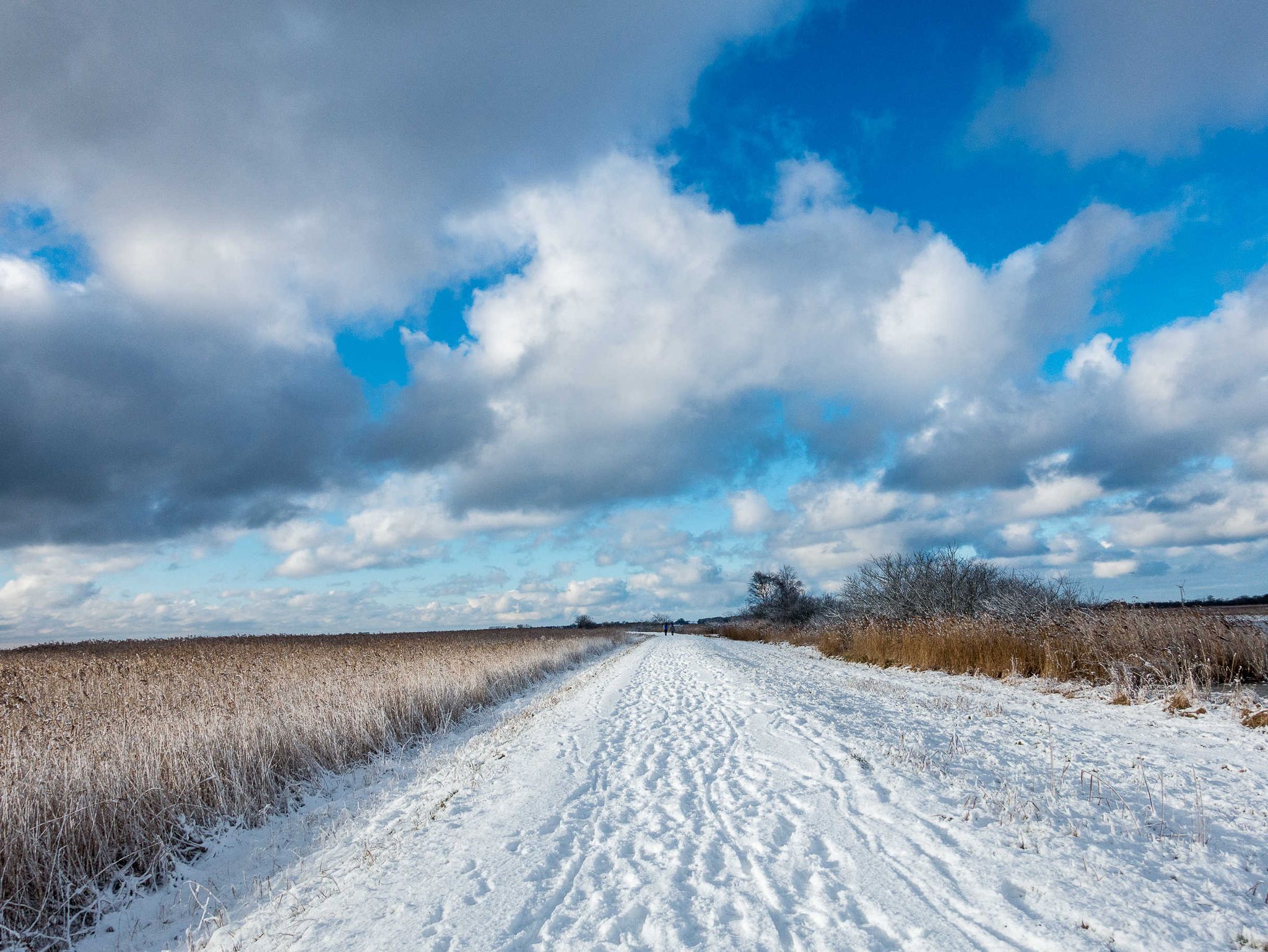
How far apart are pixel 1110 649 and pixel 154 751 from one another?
17.4 m

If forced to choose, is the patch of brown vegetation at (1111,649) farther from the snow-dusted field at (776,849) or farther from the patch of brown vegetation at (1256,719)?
the snow-dusted field at (776,849)

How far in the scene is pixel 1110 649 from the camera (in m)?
13.7

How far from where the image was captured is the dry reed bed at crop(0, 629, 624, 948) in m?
5.59

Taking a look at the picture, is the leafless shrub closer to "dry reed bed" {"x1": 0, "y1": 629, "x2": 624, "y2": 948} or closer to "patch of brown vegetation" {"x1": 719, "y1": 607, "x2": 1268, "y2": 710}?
"patch of brown vegetation" {"x1": 719, "y1": 607, "x2": 1268, "y2": 710}

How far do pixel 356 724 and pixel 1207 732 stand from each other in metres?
13.0

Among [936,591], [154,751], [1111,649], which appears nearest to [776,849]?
[154,751]

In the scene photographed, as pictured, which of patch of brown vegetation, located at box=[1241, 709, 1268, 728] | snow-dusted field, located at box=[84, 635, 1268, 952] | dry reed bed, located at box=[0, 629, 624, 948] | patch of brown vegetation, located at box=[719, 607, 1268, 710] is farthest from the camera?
patch of brown vegetation, located at box=[719, 607, 1268, 710]

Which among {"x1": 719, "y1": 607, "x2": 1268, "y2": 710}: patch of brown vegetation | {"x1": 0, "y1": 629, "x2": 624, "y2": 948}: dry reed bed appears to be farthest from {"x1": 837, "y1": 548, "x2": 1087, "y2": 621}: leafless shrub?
{"x1": 0, "y1": 629, "x2": 624, "y2": 948}: dry reed bed

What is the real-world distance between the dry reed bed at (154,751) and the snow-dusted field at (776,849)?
53 centimetres

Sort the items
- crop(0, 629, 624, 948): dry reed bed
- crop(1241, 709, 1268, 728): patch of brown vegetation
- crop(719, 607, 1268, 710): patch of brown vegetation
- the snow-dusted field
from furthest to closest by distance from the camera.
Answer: crop(719, 607, 1268, 710): patch of brown vegetation
crop(1241, 709, 1268, 728): patch of brown vegetation
crop(0, 629, 624, 948): dry reed bed
the snow-dusted field

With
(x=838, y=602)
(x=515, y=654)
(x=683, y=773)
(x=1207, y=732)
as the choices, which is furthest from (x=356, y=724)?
(x=838, y=602)

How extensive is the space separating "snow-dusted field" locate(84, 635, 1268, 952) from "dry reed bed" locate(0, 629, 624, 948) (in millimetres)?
532

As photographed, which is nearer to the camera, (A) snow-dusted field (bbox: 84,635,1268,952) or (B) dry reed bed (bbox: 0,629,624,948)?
(A) snow-dusted field (bbox: 84,635,1268,952)

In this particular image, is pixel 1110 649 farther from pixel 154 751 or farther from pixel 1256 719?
pixel 154 751
